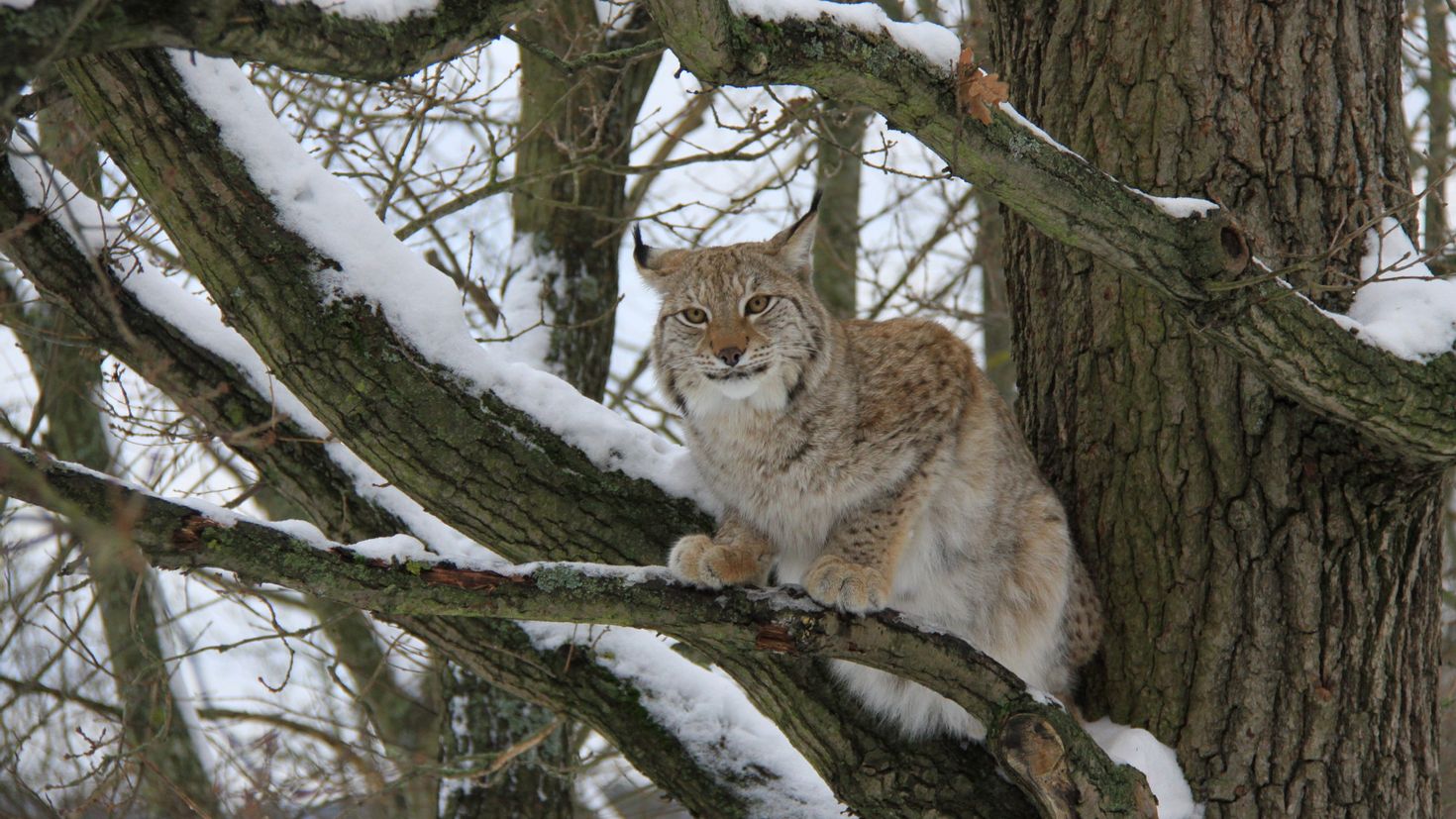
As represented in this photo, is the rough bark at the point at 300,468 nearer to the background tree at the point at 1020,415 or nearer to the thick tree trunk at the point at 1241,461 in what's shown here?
the background tree at the point at 1020,415

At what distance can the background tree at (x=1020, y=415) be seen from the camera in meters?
2.86

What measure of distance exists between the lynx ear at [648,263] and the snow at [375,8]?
2004 millimetres

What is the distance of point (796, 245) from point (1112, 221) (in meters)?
1.73

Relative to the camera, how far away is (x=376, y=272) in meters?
3.54

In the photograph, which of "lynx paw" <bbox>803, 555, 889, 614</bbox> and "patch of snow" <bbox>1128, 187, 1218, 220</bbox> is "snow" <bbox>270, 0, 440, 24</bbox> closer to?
"patch of snow" <bbox>1128, 187, 1218, 220</bbox>

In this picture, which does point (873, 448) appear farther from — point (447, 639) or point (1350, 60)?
point (1350, 60)

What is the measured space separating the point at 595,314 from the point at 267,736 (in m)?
2.57

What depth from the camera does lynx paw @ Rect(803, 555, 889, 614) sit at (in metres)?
3.54

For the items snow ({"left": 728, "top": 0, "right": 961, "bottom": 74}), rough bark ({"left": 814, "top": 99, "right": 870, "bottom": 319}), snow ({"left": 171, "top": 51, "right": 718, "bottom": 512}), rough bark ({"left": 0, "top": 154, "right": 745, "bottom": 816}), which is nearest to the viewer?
snow ({"left": 728, "top": 0, "right": 961, "bottom": 74})

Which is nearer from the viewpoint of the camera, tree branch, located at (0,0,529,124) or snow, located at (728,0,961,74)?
tree branch, located at (0,0,529,124)

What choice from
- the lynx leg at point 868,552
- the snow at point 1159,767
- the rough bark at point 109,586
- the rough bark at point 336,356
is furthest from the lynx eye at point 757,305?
the rough bark at point 109,586

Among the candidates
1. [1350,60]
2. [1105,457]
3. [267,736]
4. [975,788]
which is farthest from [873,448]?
[267,736]

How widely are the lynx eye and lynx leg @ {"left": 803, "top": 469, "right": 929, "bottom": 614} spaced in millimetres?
788

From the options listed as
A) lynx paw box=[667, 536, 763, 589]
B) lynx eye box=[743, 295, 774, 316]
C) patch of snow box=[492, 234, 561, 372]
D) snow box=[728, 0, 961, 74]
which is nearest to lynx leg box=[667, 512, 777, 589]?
lynx paw box=[667, 536, 763, 589]
